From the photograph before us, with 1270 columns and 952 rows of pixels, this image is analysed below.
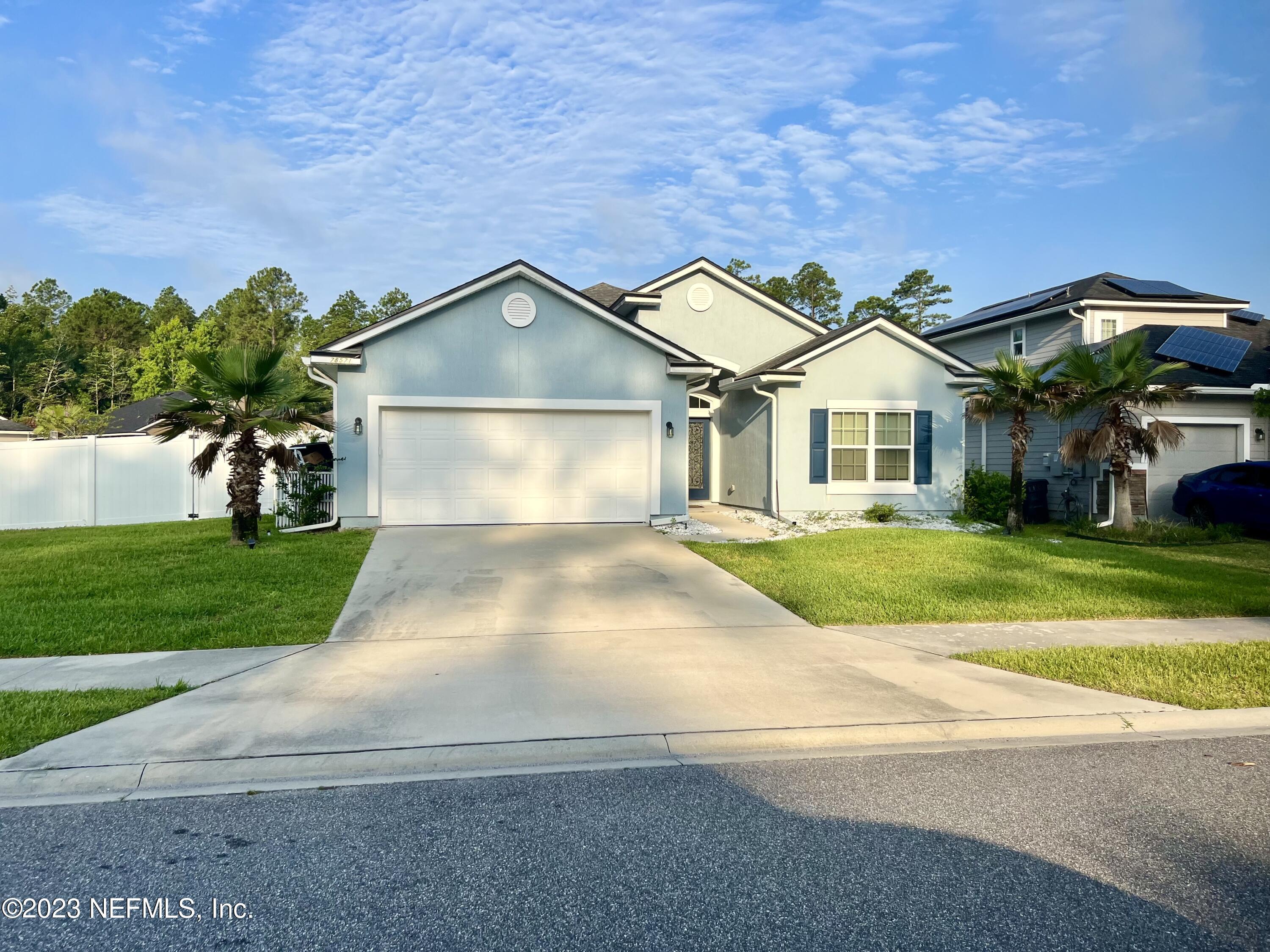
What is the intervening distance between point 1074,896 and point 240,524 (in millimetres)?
12539

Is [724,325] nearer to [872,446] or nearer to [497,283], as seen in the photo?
[872,446]

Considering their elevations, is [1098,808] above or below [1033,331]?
below

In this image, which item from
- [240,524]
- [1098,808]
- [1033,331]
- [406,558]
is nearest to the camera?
[1098,808]

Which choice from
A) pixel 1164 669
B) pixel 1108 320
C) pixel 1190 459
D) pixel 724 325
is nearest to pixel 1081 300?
pixel 1108 320

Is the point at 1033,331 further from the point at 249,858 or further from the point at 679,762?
the point at 249,858

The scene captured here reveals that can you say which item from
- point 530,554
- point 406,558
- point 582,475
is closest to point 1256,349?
point 582,475

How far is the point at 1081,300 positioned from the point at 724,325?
9298mm

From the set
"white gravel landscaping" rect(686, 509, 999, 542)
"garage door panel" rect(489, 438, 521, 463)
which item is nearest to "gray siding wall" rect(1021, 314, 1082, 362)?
"white gravel landscaping" rect(686, 509, 999, 542)

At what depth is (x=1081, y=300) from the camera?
70.7 ft

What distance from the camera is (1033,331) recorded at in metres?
23.6

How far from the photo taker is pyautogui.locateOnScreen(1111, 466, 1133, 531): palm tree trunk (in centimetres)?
1589

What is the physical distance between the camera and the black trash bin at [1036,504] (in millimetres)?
19172

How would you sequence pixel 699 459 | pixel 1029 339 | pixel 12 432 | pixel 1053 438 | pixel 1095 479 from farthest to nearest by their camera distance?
pixel 12 432
pixel 1029 339
pixel 699 459
pixel 1053 438
pixel 1095 479

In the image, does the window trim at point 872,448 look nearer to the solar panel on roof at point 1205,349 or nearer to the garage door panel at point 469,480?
the solar panel on roof at point 1205,349
